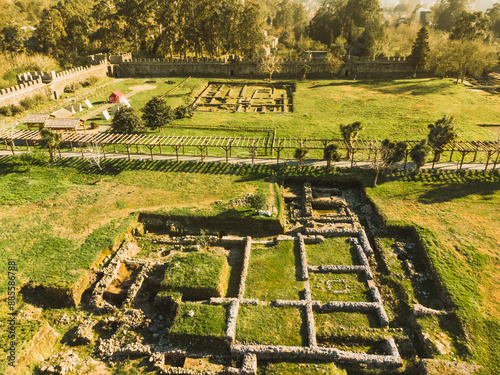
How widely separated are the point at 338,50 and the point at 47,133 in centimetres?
6191

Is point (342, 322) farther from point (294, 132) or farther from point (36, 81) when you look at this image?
point (36, 81)

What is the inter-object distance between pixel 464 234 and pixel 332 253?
10400mm

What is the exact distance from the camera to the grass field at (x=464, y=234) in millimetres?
18422

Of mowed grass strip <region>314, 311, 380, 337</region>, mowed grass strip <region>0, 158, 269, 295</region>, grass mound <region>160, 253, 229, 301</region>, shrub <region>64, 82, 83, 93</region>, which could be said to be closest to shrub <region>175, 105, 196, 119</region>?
mowed grass strip <region>0, 158, 269, 295</region>

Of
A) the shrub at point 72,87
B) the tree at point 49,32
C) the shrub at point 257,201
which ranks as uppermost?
the tree at point 49,32

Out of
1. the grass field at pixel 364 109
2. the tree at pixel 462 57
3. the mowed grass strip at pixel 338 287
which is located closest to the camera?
the mowed grass strip at pixel 338 287

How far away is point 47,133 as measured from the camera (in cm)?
3609

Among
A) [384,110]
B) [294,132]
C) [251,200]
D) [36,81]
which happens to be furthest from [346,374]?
[36,81]

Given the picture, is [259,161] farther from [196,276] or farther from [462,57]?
[462,57]

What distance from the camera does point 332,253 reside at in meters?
24.5

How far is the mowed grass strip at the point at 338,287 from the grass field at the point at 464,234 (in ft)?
16.9

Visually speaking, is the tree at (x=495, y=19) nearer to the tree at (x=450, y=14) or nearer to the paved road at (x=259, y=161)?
the tree at (x=450, y=14)

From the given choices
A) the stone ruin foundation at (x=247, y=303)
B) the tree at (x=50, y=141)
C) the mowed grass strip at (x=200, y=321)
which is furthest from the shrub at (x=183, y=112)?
the mowed grass strip at (x=200, y=321)

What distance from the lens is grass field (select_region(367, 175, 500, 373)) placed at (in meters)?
18.4
